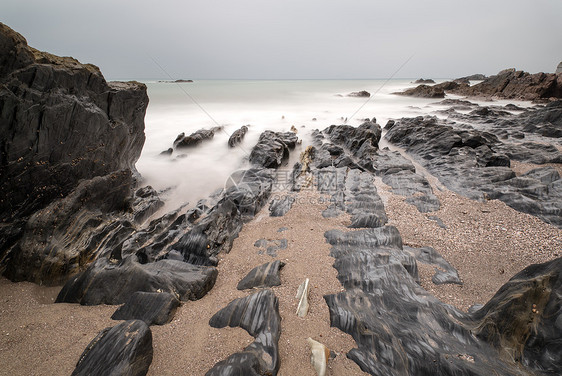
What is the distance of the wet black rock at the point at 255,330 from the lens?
2125 millimetres

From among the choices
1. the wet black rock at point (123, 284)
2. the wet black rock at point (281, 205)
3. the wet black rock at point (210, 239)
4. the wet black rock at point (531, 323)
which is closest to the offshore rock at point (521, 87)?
the wet black rock at point (281, 205)

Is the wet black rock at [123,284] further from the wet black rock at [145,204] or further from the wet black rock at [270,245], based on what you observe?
the wet black rock at [145,204]

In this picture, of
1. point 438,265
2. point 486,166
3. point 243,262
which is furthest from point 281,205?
point 486,166

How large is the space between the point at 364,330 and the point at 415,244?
2847 millimetres

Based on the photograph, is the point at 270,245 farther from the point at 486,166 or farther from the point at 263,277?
the point at 486,166

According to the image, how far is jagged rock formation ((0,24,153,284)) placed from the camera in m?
3.86

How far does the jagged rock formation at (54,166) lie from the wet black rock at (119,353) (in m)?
2.38

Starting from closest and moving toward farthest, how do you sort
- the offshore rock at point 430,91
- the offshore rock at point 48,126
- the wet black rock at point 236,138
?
1. the offshore rock at point 48,126
2. the wet black rock at point 236,138
3. the offshore rock at point 430,91

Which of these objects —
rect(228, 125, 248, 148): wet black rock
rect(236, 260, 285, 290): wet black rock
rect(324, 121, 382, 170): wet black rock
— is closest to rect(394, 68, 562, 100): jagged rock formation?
rect(324, 121, 382, 170): wet black rock

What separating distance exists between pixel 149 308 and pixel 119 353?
30.7 inches

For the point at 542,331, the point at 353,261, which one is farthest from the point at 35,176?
the point at 542,331

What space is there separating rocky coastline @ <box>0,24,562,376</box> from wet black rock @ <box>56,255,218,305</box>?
0.02 m

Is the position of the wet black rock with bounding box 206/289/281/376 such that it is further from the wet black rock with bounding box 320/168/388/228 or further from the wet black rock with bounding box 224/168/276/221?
the wet black rock with bounding box 224/168/276/221

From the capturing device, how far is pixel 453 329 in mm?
2639
